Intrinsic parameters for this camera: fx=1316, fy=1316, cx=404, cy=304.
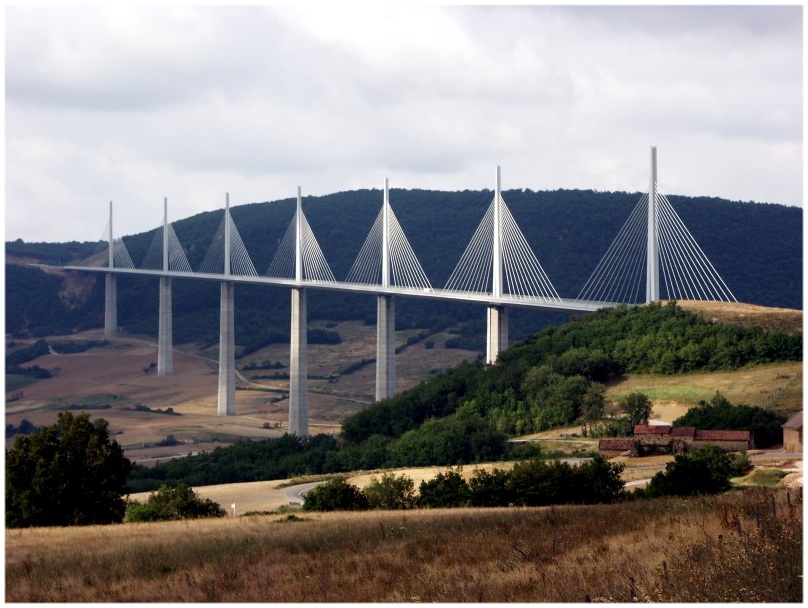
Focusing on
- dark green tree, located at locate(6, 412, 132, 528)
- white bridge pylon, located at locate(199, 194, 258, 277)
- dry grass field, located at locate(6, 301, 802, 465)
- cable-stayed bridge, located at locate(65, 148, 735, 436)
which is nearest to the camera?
dark green tree, located at locate(6, 412, 132, 528)

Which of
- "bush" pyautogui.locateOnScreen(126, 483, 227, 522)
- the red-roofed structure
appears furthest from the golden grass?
"bush" pyautogui.locateOnScreen(126, 483, 227, 522)

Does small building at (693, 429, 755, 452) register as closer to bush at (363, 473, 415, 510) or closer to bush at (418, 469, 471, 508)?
bush at (418, 469, 471, 508)

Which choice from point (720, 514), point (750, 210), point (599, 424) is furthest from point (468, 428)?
point (750, 210)

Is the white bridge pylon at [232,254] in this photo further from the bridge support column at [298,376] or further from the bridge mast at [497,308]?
the bridge mast at [497,308]

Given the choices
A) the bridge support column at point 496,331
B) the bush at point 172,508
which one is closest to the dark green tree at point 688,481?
the bush at point 172,508

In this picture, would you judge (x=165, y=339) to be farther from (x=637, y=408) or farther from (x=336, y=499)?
(x=336, y=499)

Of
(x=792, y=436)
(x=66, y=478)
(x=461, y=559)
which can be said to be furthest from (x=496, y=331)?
(x=461, y=559)
